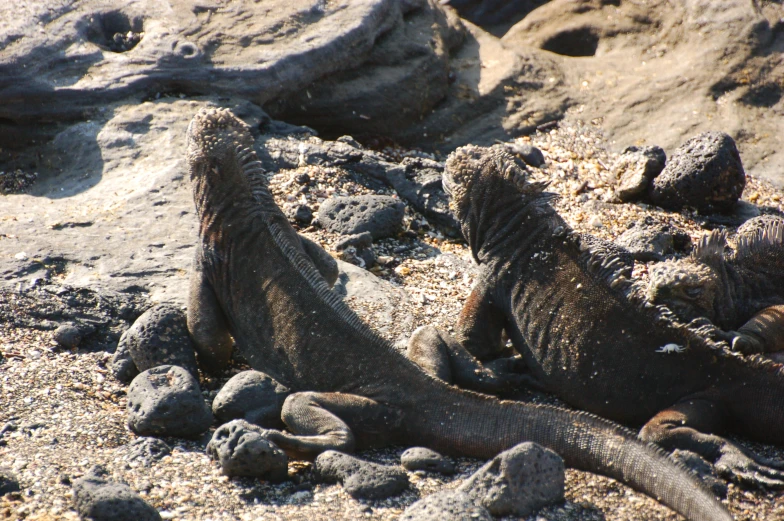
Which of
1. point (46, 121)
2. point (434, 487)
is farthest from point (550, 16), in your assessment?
point (434, 487)

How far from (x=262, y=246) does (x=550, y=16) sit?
6600 mm

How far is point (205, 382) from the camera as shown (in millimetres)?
4484

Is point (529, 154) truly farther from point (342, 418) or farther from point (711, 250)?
point (342, 418)

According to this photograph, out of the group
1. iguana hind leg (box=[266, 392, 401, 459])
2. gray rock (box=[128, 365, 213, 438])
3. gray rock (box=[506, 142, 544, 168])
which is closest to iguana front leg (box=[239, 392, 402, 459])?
iguana hind leg (box=[266, 392, 401, 459])

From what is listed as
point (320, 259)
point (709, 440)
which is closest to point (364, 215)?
point (320, 259)

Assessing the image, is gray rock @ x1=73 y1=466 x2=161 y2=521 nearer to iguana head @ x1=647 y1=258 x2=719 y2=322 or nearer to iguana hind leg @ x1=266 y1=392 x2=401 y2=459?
iguana hind leg @ x1=266 y1=392 x2=401 y2=459

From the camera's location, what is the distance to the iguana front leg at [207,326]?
441cm

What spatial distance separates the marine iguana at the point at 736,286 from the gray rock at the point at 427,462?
1410 millimetres

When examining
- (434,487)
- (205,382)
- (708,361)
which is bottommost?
(205,382)

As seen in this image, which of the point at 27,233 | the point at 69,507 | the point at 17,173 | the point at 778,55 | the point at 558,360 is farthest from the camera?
the point at 778,55

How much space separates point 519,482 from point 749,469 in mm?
1002

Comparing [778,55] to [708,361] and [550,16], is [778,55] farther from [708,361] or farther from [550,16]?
[708,361]

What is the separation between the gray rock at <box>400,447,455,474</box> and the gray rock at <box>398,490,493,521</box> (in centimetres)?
55

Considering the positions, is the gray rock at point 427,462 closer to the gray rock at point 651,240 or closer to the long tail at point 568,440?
the long tail at point 568,440
